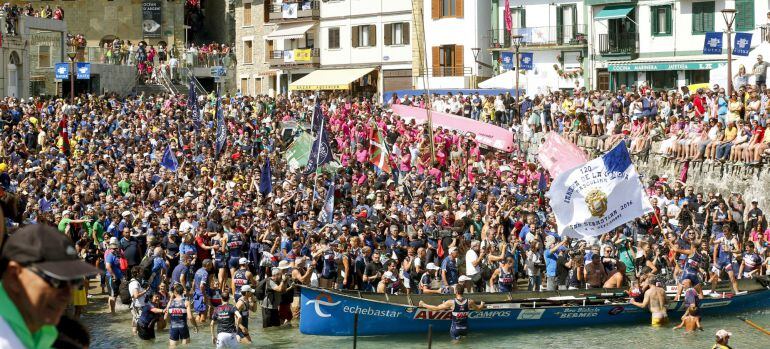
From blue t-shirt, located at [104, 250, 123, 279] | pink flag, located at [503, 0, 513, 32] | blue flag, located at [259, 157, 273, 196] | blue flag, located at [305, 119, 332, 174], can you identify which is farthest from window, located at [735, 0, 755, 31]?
blue t-shirt, located at [104, 250, 123, 279]

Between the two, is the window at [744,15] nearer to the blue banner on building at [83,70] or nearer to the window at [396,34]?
the window at [396,34]

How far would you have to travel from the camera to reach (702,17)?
47.6 meters

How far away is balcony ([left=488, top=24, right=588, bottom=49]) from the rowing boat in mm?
27422

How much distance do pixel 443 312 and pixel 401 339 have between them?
98cm

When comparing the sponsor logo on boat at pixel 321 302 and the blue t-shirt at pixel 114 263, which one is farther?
the blue t-shirt at pixel 114 263

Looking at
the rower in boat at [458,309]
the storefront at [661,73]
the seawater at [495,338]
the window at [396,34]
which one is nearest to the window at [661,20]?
the storefront at [661,73]

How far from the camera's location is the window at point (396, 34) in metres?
61.0

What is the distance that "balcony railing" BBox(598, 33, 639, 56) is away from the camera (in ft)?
164

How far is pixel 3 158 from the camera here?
36.2 metres

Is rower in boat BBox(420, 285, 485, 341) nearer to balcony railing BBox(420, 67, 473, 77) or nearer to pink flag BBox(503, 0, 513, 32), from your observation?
pink flag BBox(503, 0, 513, 32)

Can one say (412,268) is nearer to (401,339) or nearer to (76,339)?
(401,339)

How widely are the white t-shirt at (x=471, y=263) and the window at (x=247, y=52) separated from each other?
47.3 meters

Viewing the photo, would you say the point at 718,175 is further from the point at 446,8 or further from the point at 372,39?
the point at 372,39

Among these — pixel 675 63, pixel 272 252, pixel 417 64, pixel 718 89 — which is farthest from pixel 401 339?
pixel 417 64
